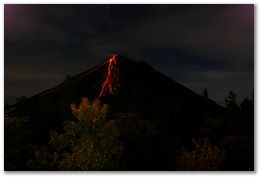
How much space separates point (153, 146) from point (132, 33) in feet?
3.85

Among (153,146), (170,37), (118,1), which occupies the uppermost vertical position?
(118,1)

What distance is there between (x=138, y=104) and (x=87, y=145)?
0.65 metres

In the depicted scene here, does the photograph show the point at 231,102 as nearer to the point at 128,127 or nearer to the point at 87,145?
the point at 128,127

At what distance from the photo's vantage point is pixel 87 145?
152 inches

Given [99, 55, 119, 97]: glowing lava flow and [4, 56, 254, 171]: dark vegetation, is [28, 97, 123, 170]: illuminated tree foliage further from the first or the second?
[99, 55, 119, 97]: glowing lava flow

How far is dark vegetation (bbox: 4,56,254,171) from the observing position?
3848 mm

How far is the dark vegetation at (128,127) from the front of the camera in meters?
3.85

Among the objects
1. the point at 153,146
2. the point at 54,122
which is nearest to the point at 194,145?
the point at 153,146

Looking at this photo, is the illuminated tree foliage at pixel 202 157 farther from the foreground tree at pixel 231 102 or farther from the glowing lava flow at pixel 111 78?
the glowing lava flow at pixel 111 78

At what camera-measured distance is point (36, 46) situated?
4.00 m

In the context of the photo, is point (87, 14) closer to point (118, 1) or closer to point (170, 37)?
point (118, 1)

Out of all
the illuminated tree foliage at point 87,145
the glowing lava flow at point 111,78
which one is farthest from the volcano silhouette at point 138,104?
the illuminated tree foliage at point 87,145

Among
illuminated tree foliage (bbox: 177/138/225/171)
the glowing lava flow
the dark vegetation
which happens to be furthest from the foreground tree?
the glowing lava flow

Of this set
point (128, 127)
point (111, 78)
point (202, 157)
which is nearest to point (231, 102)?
point (202, 157)
